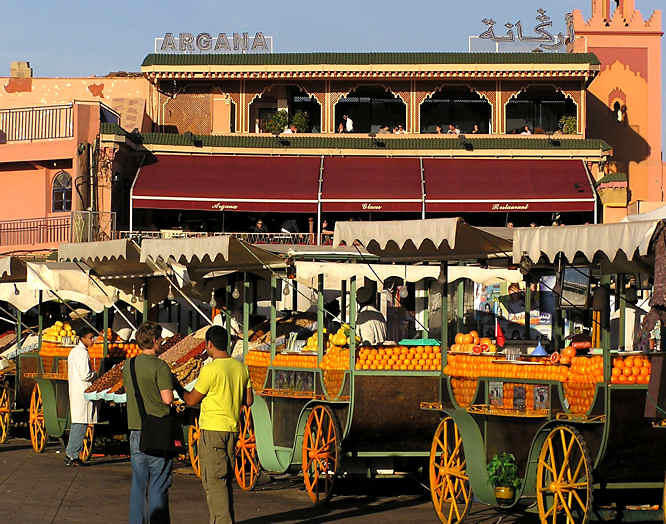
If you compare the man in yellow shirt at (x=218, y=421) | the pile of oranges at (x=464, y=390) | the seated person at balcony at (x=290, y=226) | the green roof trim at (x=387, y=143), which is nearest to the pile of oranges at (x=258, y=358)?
the pile of oranges at (x=464, y=390)

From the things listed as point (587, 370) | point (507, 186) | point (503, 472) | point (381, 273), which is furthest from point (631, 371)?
point (507, 186)

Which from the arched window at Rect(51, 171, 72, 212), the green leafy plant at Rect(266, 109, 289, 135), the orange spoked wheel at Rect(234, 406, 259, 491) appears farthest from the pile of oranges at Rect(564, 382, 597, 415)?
the green leafy plant at Rect(266, 109, 289, 135)

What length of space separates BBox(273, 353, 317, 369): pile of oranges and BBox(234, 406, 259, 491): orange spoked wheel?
0.62 metres

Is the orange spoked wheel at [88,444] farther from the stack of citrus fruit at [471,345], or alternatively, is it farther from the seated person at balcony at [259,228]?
the seated person at balcony at [259,228]

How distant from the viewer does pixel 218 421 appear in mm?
10695

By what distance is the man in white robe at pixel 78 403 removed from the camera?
1706 centimetres

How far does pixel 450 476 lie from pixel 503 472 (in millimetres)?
939

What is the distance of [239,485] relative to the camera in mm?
15062

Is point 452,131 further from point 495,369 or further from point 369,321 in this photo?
point 495,369

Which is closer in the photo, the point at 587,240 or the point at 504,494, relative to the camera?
the point at 587,240

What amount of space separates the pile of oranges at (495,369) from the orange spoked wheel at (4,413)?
9610 mm

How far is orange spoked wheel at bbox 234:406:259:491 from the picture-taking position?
1477 cm

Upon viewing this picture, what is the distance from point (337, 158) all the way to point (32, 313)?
17.4 meters

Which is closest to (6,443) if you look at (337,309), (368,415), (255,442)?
(337,309)
